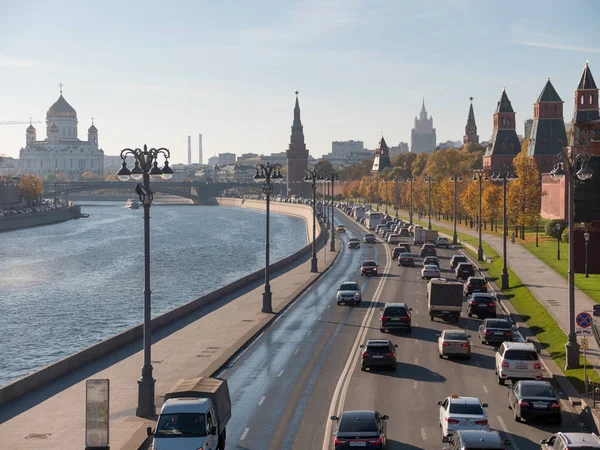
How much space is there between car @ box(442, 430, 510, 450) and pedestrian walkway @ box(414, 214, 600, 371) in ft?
45.3

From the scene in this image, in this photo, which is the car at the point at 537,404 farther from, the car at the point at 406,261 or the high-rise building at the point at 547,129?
the high-rise building at the point at 547,129

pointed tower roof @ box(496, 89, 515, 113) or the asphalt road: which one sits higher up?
pointed tower roof @ box(496, 89, 515, 113)

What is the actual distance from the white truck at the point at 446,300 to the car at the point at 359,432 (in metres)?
25.6

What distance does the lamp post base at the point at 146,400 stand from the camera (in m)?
28.0

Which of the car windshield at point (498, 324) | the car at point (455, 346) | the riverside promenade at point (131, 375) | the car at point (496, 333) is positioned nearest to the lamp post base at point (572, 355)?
the car at point (455, 346)

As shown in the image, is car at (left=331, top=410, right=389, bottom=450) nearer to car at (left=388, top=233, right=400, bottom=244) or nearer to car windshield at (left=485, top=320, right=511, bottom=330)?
car windshield at (left=485, top=320, right=511, bottom=330)

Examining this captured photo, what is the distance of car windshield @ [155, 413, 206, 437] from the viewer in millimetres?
21359

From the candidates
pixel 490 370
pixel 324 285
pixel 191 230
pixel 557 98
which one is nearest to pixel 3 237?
pixel 191 230

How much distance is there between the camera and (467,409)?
80.4 ft

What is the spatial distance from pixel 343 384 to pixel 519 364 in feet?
20.0

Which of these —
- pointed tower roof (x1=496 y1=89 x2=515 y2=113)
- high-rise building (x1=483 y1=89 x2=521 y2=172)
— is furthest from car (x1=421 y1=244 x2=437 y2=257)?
pointed tower roof (x1=496 y1=89 x2=515 y2=113)

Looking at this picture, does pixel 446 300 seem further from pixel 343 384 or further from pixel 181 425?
pixel 181 425

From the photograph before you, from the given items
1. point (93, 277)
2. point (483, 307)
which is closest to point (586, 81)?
point (93, 277)

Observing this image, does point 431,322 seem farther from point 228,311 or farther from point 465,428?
point 465,428
